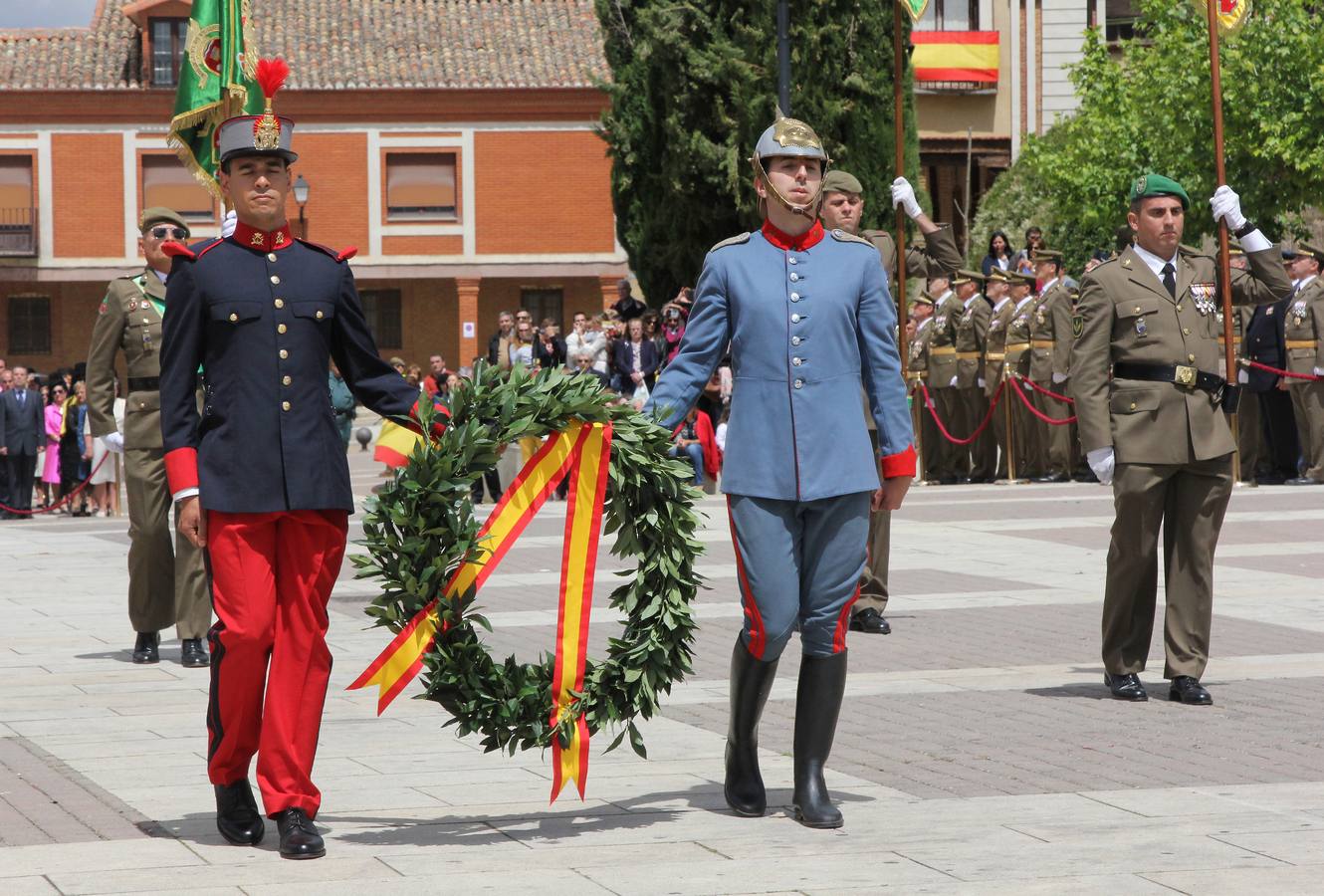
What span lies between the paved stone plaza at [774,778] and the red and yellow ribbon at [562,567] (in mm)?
399

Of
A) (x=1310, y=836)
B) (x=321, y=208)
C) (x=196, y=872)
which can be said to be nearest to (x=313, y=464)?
(x=196, y=872)

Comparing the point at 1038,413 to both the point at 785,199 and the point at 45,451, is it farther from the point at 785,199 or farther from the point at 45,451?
the point at 785,199

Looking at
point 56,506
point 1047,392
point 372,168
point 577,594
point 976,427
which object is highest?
point 372,168

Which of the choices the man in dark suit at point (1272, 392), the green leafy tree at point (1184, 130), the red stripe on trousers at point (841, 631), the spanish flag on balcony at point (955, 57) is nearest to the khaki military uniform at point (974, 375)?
the man in dark suit at point (1272, 392)

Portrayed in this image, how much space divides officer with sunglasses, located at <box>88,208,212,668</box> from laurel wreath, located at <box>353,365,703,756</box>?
4.03 meters

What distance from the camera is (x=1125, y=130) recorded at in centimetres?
3756

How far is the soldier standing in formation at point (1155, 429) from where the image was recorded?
8.39 metres

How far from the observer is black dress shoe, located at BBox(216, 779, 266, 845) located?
5867 mm

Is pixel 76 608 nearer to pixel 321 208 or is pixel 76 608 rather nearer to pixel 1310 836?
pixel 1310 836

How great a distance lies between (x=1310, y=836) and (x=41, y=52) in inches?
2054

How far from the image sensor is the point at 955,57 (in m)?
50.9

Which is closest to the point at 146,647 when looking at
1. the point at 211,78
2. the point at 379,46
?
the point at 211,78

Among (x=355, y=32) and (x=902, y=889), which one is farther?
(x=355, y=32)

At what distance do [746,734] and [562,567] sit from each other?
76 cm
